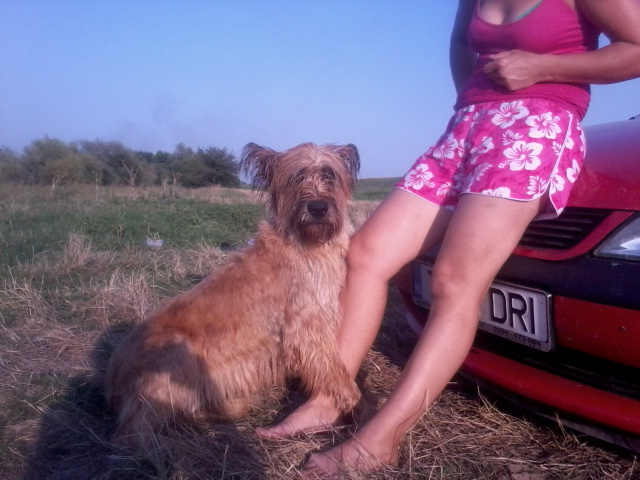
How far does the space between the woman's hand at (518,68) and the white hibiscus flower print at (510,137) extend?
0.24m

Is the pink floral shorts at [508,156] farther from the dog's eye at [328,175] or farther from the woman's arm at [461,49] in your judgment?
the dog's eye at [328,175]

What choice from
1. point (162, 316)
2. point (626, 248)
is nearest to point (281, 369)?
point (162, 316)

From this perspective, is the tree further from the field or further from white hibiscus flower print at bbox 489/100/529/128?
white hibiscus flower print at bbox 489/100/529/128

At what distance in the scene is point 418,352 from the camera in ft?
7.62

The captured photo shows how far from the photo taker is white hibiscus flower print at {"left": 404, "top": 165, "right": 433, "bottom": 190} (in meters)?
2.77

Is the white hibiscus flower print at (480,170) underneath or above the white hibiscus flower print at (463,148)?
underneath

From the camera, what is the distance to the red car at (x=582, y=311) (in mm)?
2010

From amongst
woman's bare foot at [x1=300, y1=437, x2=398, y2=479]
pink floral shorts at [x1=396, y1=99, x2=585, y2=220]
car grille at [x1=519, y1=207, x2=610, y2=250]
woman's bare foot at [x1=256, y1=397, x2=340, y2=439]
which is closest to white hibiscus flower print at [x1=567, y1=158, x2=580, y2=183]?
pink floral shorts at [x1=396, y1=99, x2=585, y2=220]

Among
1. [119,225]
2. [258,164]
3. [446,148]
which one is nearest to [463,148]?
[446,148]

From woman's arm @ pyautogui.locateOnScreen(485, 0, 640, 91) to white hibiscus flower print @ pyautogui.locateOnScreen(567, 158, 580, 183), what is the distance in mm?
386

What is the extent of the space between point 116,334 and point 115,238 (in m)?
4.85

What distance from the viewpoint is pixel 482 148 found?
251 cm

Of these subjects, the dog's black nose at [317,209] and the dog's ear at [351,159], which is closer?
the dog's black nose at [317,209]

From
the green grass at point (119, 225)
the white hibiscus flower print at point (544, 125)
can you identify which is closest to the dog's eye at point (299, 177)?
the white hibiscus flower print at point (544, 125)
